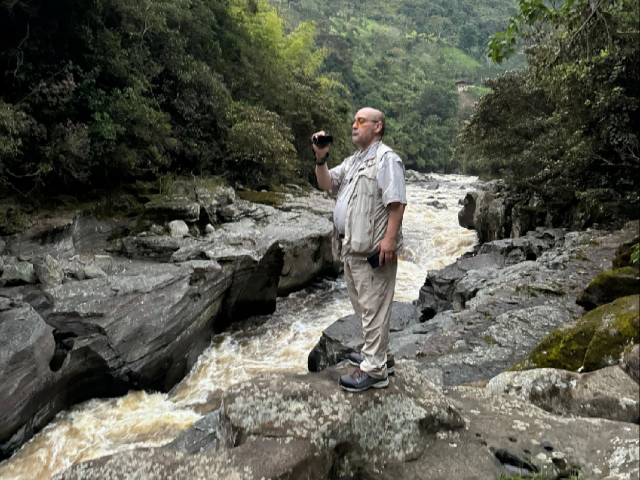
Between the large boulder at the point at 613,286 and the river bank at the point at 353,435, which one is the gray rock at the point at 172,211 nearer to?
the river bank at the point at 353,435

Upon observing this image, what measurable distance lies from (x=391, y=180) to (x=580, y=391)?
81.3 inches

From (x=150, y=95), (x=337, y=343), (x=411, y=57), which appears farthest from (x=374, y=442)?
(x=411, y=57)

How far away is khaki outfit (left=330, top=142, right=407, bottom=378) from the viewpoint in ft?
9.10

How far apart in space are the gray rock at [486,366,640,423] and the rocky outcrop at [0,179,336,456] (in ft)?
19.2

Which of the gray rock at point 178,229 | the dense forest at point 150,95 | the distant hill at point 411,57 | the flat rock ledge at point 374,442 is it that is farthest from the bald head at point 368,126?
the distant hill at point 411,57

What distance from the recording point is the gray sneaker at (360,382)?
2820 millimetres

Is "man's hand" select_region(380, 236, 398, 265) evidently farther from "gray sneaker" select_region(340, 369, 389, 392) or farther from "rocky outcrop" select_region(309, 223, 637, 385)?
"rocky outcrop" select_region(309, 223, 637, 385)

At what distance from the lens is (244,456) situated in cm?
228

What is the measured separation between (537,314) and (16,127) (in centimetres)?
1028

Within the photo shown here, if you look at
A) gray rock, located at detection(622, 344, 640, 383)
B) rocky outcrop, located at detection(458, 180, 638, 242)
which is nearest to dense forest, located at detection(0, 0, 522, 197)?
rocky outcrop, located at detection(458, 180, 638, 242)

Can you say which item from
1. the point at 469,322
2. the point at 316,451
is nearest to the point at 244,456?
the point at 316,451

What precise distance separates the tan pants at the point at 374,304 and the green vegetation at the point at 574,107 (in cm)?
223

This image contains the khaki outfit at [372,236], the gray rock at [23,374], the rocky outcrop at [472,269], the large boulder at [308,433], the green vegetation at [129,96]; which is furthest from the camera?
the green vegetation at [129,96]

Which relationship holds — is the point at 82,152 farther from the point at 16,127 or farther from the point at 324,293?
the point at 324,293
